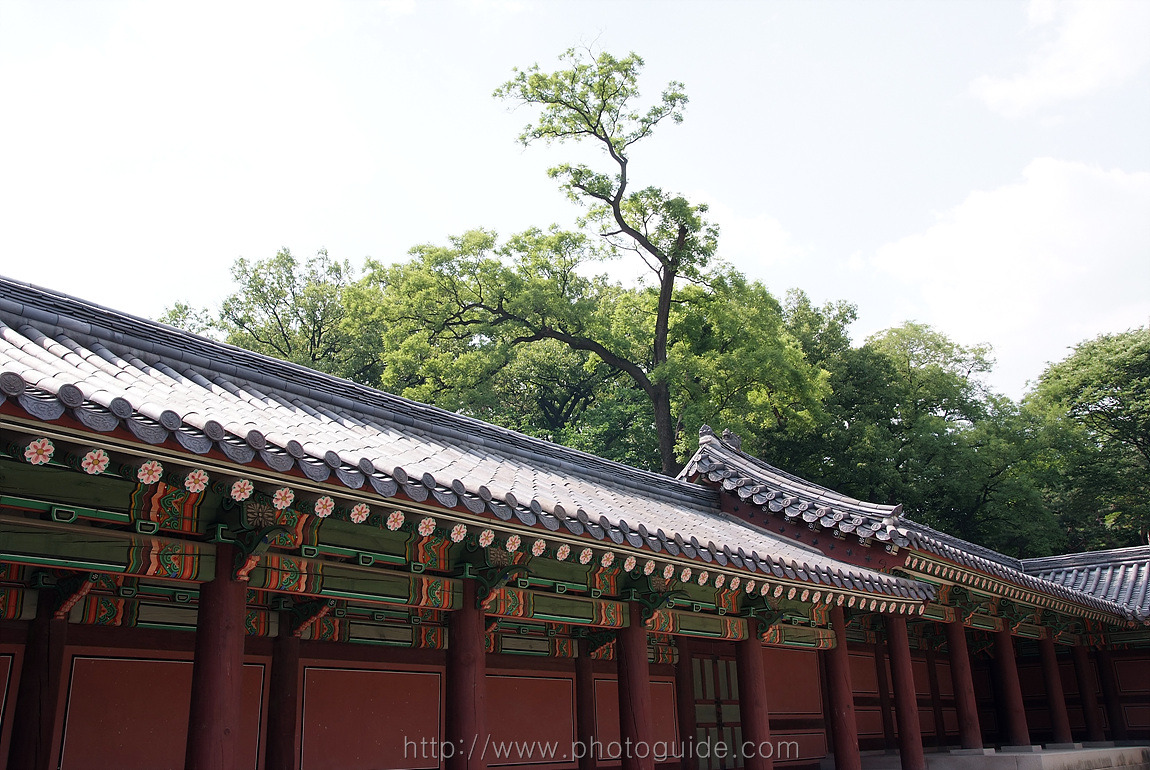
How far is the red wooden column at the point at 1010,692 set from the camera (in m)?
16.2

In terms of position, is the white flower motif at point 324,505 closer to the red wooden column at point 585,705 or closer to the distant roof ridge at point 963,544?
the red wooden column at point 585,705

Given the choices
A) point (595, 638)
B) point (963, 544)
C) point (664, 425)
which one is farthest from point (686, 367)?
point (595, 638)

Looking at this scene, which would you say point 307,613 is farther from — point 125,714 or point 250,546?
point 250,546

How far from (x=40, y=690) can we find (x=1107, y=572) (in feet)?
75.2

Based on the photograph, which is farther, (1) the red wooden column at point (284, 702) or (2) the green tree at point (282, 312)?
(2) the green tree at point (282, 312)

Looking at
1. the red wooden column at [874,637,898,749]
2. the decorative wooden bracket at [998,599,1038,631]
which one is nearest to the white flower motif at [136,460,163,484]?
the red wooden column at [874,637,898,749]

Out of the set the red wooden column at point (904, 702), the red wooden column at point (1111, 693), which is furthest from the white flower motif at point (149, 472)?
the red wooden column at point (1111, 693)

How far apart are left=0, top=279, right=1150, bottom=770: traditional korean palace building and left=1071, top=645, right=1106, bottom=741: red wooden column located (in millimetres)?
4475

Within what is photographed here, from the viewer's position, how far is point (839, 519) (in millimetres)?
13398

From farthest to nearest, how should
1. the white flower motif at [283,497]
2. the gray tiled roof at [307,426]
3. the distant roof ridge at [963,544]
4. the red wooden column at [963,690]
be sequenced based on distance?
the distant roof ridge at [963,544]
the red wooden column at [963,690]
the white flower motif at [283,497]
the gray tiled roof at [307,426]

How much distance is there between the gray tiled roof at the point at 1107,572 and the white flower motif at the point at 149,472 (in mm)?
20342

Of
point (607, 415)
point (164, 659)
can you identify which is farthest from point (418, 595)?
point (607, 415)

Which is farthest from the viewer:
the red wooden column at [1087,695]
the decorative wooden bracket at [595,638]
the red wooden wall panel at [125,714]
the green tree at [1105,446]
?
the green tree at [1105,446]

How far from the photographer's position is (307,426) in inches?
305
